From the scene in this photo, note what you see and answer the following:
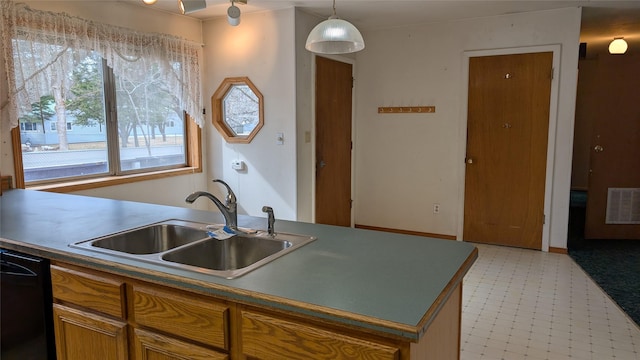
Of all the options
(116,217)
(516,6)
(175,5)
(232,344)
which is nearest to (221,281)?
(232,344)

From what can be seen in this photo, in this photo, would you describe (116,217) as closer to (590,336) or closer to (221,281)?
(221,281)

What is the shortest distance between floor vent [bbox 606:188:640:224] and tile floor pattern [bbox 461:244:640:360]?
132 centimetres

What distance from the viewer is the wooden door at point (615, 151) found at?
489 cm

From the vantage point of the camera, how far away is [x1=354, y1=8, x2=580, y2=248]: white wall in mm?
4328

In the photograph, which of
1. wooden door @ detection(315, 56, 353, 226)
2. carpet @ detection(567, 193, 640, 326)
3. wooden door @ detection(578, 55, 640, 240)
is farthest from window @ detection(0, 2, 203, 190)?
wooden door @ detection(578, 55, 640, 240)

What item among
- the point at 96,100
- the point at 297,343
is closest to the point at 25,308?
the point at 297,343

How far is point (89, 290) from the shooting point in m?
1.73

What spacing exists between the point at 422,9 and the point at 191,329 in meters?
3.76

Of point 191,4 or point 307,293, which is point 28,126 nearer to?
point 191,4

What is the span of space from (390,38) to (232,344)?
4350 millimetres

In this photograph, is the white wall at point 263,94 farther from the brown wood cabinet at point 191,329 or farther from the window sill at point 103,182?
the brown wood cabinet at point 191,329

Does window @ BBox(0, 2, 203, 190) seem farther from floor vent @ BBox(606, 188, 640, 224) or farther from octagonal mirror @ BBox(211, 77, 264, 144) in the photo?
floor vent @ BBox(606, 188, 640, 224)

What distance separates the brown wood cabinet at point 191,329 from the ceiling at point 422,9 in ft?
9.86

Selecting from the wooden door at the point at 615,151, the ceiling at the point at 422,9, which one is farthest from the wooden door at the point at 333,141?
the wooden door at the point at 615,151
